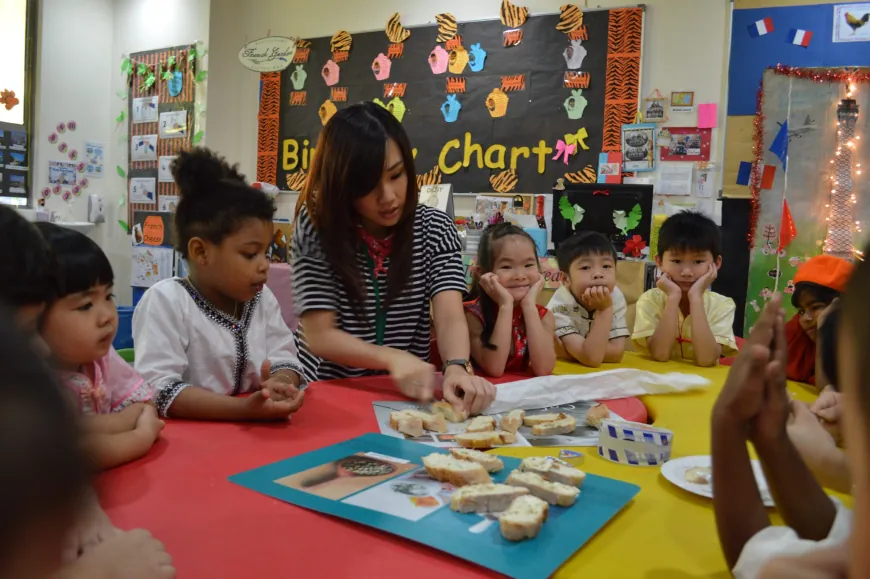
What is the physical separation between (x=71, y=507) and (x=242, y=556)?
450mm

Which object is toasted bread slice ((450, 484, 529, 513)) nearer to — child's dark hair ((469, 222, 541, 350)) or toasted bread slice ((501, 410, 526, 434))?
toasted bread slice ((501, 410, 526, 434))

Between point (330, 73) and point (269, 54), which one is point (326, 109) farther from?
point (269, 54)

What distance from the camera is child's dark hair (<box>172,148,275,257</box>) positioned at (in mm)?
1414

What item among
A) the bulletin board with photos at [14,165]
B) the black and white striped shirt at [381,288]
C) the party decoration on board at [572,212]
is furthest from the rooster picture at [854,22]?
the bulletin board with photos at [14,165]

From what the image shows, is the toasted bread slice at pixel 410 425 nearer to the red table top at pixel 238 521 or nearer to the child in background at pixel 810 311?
the red table top at pixel 238 521

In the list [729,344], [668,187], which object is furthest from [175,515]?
[668,187]

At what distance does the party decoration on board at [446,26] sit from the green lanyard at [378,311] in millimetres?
2761

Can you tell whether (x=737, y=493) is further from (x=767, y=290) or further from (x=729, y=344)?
(x=767, y=290)

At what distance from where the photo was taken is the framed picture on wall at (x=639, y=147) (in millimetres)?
3467

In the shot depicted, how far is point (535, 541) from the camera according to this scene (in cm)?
70

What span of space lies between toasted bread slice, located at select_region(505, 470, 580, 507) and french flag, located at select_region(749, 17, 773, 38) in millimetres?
3278

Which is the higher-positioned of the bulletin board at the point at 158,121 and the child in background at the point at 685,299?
the bulletin board at the point at 158,121

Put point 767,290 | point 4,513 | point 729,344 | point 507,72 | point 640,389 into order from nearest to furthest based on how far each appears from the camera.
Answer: point 4,513 < point 640,389 < point 729,344 < point 767,290 < point 507,72

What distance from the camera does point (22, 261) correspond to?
808 mm
